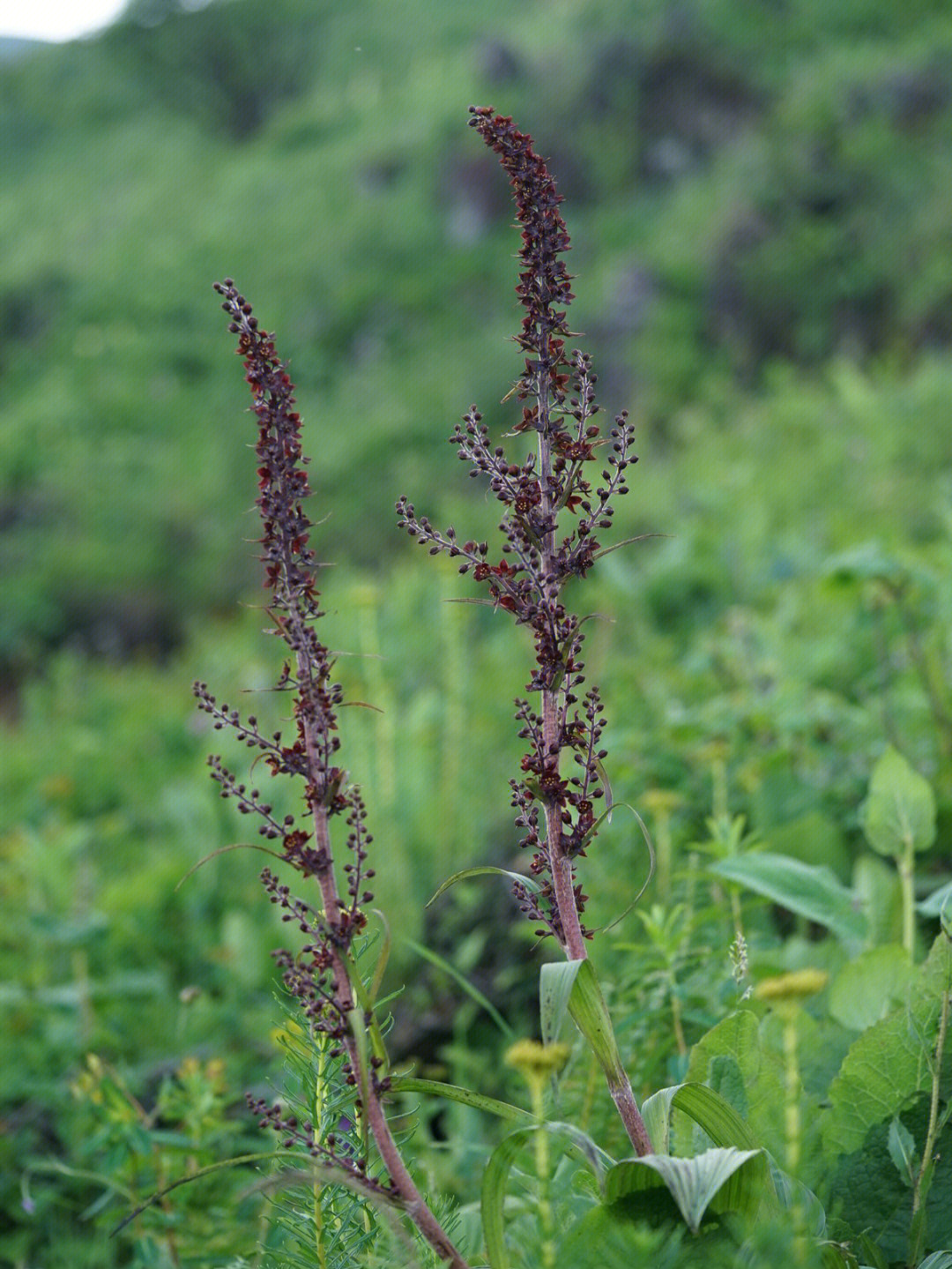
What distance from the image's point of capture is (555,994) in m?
0.82

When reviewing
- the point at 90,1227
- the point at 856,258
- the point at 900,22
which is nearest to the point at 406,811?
the point at 90,1227

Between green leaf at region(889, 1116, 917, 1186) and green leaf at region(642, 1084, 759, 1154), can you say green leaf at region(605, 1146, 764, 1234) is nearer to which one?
green leaf at region(642, 1084, 759, 1154)

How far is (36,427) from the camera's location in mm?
11867

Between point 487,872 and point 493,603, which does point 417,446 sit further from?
point 487,872

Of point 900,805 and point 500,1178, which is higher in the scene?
point 900,805

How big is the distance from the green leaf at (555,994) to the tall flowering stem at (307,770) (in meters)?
0.14

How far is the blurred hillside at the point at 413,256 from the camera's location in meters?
8.48

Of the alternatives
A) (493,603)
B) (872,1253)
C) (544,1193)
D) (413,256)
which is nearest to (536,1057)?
(544,1193)

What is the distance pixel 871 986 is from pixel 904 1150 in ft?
1.04

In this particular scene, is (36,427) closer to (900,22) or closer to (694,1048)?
(900,22)

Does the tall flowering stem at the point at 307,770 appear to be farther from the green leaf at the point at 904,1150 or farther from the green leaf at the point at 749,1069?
the green leaf at the point at 904,1150

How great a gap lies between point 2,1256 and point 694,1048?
4.96ft

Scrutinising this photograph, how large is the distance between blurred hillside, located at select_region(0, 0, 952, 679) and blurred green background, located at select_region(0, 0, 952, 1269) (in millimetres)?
48

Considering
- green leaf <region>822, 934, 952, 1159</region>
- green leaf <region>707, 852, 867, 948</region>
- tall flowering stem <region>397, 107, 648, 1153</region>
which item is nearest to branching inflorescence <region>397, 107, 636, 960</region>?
tall flowering stem <region>397, 107, 648, 1153</region>
